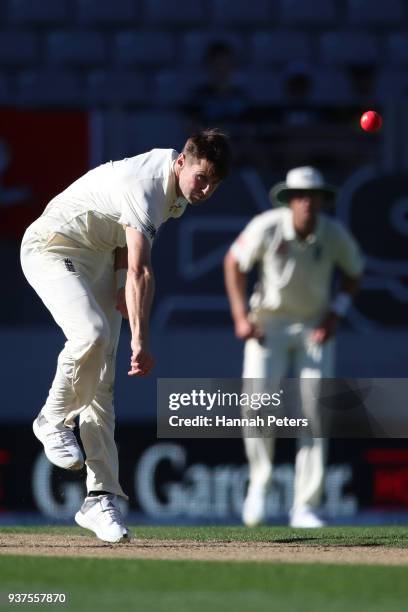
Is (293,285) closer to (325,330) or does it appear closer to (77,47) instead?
(325,330)

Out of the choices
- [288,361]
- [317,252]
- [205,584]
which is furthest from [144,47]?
[205,584]

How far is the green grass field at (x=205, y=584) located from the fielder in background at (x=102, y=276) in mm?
609

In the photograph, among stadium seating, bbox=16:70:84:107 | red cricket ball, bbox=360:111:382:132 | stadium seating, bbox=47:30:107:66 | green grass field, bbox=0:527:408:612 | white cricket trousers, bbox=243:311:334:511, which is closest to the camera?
green grass field, bbox=0:527:408:612

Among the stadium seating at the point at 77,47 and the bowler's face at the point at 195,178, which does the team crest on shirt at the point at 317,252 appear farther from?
the stadium seating at the point at 77,47

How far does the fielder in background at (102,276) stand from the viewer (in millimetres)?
5406

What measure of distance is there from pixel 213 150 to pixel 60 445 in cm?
137

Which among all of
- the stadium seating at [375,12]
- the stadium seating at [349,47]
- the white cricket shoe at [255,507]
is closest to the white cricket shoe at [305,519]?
the white cricket shoe at [255,507]

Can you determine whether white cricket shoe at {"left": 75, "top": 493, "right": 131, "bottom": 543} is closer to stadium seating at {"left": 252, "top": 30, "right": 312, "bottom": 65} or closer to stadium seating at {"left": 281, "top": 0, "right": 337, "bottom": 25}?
stadium seating at {"left": 252, "top": 30, "right": 312, "bottom": 65}

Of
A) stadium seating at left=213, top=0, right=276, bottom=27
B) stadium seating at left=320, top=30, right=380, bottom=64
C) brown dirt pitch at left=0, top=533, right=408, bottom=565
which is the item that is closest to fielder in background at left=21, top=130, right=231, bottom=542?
brown dirt pitch at left=0, top=533, right=408, bottom=565

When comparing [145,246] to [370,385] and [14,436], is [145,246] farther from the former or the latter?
[370,385]

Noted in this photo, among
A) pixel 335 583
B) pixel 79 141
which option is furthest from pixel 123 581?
pixel 79 141

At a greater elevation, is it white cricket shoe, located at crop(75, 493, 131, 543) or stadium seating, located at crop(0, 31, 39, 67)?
stadium seating, located at crop(0, 31, 39, 67)

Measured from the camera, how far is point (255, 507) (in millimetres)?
7715

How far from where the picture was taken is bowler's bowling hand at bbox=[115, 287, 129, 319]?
19.1 ft
